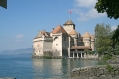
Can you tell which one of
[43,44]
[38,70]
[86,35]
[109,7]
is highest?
[86,35]

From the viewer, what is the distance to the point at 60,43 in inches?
2968

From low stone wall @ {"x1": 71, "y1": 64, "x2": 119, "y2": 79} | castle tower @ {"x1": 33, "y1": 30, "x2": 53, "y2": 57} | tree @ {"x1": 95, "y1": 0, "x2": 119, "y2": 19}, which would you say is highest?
castle tower @ {"x1": 33, "y1": 30, "x2": 53, "y2": 57}

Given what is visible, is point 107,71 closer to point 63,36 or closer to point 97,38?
point 97,38

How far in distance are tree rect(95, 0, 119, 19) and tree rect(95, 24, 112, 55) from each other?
45.1 metres

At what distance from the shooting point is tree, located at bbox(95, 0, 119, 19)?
811 centimetres

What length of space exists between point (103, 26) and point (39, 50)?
29.7 meters

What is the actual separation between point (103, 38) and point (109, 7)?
47.7 metres

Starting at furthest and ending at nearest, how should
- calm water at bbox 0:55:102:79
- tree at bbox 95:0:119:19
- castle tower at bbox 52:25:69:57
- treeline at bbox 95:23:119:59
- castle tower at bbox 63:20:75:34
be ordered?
castle tower at bbox 63:20:75:34 → castle tower at bbox 52:25:69:57 → treeline at bbox 95:23:119:59 → calm water at bbox 0:55:102:79 → tree at bbox 95:0:119:19

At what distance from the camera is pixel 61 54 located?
7500cm

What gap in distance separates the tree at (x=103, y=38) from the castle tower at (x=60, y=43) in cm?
1919

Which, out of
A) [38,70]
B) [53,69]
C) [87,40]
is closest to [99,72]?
[38,70]

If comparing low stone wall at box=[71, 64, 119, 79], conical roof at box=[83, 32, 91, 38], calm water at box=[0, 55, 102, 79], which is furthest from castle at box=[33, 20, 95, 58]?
low stone wall at box=[71, 64, 119, 79]

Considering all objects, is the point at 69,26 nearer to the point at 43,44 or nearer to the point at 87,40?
the point at 87,40

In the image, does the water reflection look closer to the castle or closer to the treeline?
the treeline
